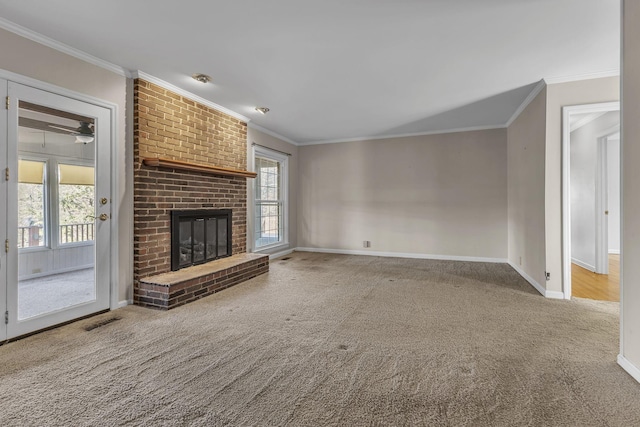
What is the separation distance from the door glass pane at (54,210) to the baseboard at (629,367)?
4264mm

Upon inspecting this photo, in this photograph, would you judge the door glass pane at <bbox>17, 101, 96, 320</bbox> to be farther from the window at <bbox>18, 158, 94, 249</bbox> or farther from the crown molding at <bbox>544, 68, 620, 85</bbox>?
the crown molding at <bbox>544, 68, 620, 85</bbox>

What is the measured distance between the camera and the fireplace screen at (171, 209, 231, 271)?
3.83m

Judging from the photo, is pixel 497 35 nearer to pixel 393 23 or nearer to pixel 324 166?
pixel 393 23

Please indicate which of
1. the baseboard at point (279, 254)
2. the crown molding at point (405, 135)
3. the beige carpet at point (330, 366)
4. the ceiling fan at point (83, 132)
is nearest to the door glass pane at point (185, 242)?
the beige carpet at point (330, 366)

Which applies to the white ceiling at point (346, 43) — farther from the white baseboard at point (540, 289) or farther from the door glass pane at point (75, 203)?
the white baseboard at point (540, 289)

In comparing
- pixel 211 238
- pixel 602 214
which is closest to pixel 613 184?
pixel 602 214

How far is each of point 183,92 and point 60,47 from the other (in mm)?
1299

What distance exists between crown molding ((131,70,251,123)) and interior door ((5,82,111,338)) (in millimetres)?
567

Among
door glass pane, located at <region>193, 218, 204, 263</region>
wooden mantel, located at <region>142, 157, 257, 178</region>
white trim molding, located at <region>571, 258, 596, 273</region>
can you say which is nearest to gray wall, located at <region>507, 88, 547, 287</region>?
white trim molding, located at <region>571, 258, 596, 273</region>

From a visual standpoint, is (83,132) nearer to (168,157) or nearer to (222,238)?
(168,157)

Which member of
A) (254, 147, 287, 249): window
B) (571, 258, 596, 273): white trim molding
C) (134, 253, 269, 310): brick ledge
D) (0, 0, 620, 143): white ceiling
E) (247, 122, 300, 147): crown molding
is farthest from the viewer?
(254, 147, 287, 249): window

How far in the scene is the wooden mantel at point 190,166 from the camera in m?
3.40

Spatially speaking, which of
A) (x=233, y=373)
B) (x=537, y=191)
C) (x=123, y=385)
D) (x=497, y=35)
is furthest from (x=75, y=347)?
(x=537, y=191)

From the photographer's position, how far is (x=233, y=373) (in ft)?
6.52
